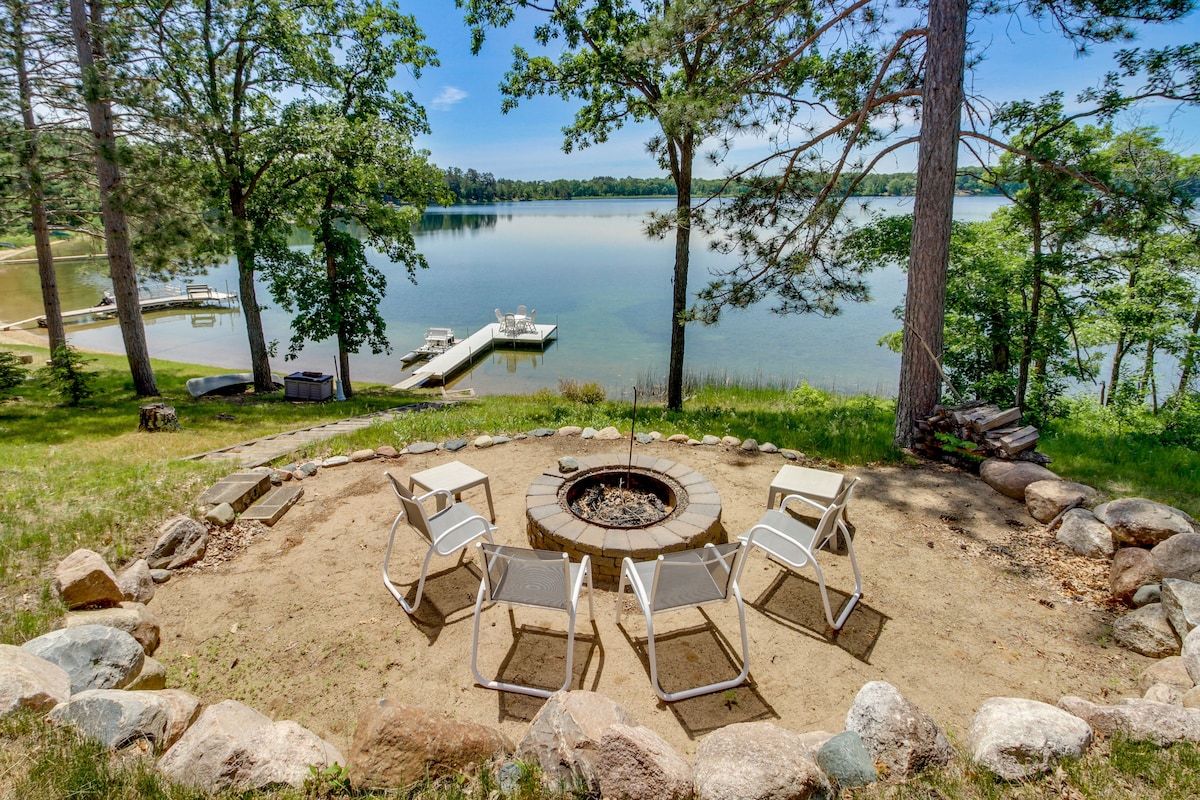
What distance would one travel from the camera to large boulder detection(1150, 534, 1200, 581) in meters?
3.16

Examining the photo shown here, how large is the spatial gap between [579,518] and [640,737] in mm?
2082

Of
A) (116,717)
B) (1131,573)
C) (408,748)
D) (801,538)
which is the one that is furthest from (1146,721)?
(116,717)

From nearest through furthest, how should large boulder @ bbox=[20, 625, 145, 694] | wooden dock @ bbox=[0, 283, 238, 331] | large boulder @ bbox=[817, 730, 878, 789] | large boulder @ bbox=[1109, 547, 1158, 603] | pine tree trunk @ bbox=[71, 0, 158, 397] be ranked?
large boulder @ bbox=[817, 730, 878, 789] < large boulder @ bbox=[20, 625, 145, 694] < large boulder @ bbox=[1109, 547, 1158, 603] < pine tree trunk @ bbox=[71, 0, 158, 397] < wooden dock @ bbox=[0, 283, 238, 331]

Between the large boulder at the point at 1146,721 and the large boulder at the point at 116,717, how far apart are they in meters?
3.74

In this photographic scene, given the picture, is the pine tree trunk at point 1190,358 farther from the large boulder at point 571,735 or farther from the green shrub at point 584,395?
the large boulder at point 571,735

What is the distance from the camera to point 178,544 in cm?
387

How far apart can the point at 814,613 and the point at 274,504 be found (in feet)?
14.4

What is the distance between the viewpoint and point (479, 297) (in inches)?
1077

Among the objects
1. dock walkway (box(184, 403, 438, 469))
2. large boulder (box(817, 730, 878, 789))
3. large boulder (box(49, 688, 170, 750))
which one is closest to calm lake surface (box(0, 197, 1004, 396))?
dock walkway (box(184, 403, 438, 469))

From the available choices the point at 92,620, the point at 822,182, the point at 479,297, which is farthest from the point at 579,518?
the point at 479,297

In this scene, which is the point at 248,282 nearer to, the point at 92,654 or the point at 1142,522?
the point at 92,654

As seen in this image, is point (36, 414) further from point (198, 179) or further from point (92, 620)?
point (92, 620)

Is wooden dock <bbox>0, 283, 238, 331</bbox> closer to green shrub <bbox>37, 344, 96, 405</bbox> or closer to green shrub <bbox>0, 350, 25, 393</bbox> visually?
green shrub <bbox>37, 344, 96, 405</bbox>

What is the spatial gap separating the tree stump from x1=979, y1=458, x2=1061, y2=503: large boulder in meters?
9.77
